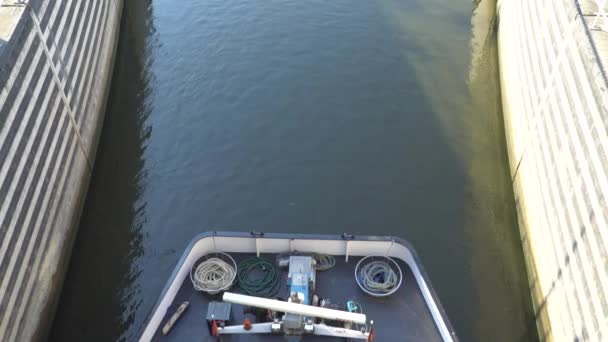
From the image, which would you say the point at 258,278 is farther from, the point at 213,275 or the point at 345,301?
the point at 345,301

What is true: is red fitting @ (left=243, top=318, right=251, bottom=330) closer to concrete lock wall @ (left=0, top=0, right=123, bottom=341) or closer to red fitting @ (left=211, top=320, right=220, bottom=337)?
red fitting @ (left=211, top=320, right=220, bottom=337)

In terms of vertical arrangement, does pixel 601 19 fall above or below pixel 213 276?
Result: above

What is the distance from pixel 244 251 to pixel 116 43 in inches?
925

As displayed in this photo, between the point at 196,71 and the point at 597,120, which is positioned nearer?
the point at 597,120

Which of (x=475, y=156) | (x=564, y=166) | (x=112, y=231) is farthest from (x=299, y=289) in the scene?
(x=475, y=156)

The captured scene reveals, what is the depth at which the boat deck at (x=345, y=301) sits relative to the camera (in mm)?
16359

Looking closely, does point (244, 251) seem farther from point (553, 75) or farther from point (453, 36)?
point (453, 36)

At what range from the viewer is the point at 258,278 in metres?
17.9

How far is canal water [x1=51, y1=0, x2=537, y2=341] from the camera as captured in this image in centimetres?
2120

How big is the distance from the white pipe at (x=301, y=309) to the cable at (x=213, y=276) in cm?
184

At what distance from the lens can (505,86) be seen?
29.8 meters

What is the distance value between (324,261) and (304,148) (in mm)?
9631

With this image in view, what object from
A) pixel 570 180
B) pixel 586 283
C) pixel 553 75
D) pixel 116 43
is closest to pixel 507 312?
pixel 586 283

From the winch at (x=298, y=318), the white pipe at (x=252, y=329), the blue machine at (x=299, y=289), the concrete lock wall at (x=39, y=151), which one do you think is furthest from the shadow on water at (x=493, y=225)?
the concrete lock wall at (x=39, y=151)
